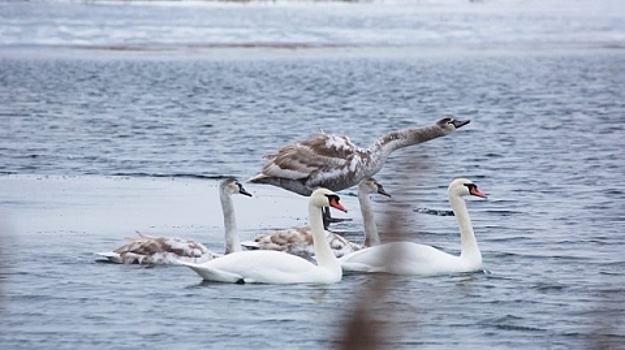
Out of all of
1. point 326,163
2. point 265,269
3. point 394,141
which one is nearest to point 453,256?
point 265,269

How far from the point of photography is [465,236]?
9039 mm

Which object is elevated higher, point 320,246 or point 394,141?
point 394,141

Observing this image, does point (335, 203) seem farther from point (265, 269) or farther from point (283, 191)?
point (283, 191)

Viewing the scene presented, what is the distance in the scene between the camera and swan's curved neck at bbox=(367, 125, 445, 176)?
11367 mm

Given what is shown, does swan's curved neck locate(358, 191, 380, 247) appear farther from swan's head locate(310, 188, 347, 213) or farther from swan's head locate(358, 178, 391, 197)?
swan's head locate(310, 188, 347, 213)

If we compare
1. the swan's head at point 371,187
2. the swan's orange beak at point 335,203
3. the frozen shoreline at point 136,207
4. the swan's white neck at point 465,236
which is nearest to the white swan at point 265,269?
the swan's orange beak at point 335,203

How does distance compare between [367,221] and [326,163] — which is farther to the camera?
[326,163]

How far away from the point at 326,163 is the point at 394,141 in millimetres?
752

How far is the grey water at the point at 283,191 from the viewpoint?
6.90 m

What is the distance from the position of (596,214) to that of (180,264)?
442 centimetres

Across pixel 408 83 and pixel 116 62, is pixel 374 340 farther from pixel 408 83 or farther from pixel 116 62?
pixel 116 62

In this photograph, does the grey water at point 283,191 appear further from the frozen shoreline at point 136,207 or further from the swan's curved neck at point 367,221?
the swan's curved neck at point 367,221

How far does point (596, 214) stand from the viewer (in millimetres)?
11836

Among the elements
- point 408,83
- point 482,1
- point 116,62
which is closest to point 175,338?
point 408,83
